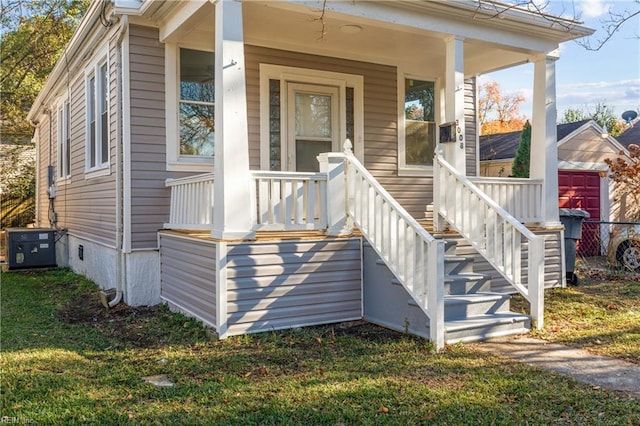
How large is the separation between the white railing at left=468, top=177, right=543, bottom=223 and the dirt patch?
4260mm

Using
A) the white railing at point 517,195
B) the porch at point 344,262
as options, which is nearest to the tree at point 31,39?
the porch at point 344,262

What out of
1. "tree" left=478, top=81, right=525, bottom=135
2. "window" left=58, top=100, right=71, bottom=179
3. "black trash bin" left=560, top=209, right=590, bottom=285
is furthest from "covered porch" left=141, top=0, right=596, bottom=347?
"tree" left=478, top=81, right=525, bottom=135

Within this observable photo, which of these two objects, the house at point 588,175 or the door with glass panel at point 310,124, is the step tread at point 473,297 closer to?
the door with glass panel at point 310,124

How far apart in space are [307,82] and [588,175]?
816 cm

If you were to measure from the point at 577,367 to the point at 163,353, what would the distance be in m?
3.35

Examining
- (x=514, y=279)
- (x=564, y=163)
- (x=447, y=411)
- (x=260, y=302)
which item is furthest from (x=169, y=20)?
(x=564, y=163)

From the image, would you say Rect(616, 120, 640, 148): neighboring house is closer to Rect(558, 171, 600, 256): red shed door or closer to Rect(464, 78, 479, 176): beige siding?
Rect(558, 171, 600, 256): red shed door

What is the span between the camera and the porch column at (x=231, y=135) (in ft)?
16.4

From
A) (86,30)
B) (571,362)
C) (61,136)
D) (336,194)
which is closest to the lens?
(571,362)

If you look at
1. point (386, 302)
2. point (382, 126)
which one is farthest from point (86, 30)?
point (386, 302)

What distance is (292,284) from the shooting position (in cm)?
528

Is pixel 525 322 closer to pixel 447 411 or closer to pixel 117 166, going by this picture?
pixel 447 411

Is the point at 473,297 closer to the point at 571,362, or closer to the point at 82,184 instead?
the point at 571,362

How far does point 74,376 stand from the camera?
3854mm
